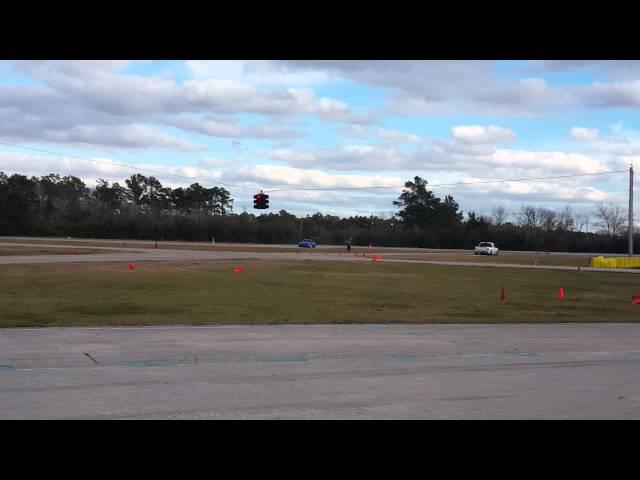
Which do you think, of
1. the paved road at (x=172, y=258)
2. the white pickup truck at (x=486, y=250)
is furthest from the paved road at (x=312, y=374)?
the white pickup truck at (x=486, y=250)

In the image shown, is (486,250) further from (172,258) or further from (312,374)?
(312,374)

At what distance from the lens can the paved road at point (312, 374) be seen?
→ 805 cm

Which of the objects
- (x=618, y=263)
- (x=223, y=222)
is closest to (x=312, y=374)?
(x=618, y=263)

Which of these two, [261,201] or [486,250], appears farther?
[486,250]

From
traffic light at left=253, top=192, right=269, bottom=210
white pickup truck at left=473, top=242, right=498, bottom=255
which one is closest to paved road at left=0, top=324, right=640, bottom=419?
traffic light at left=253, top=192, right=269, bottom=210

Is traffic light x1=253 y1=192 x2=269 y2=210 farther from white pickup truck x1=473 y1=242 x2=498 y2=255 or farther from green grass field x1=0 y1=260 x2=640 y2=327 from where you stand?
white pickup truck x1=473 y1=242 x2=498 y2=255

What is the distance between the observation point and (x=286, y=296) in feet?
83.1

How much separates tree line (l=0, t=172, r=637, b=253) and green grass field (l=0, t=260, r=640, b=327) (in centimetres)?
7394

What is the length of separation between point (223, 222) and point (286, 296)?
316ft

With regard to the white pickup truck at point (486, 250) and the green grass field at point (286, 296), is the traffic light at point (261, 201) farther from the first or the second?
the white pickup truck at point (486, 250)

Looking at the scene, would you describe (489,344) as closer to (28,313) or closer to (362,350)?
(362,350)
